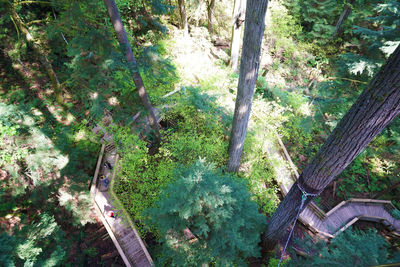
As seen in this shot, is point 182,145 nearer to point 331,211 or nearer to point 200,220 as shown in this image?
point 200,220

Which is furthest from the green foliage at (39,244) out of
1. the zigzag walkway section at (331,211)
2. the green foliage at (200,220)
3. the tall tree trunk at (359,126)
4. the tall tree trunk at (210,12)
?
the tall tree trunk at (210,12)

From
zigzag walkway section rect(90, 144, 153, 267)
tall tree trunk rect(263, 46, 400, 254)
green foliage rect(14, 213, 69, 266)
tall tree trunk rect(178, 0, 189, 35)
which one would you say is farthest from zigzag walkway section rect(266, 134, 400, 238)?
tall tree trunk rect(178, 0, 189, 35)

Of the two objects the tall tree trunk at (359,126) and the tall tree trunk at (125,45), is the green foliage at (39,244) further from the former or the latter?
the tall tree trunk at (359,126)

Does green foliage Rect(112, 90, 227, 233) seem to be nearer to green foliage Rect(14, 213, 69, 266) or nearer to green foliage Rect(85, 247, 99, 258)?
green foliage Rect(85, 247, 99, 258)

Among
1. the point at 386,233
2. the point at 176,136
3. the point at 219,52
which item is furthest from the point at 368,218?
the point at 219,52

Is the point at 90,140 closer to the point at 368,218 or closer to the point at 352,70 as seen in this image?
the point at 352,70

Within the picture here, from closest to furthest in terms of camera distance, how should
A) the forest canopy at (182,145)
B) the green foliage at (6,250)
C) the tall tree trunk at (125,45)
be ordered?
the green foliage at (6,250) < the forest canopy at (182,145) < the tall tree trunk at (125,45)
